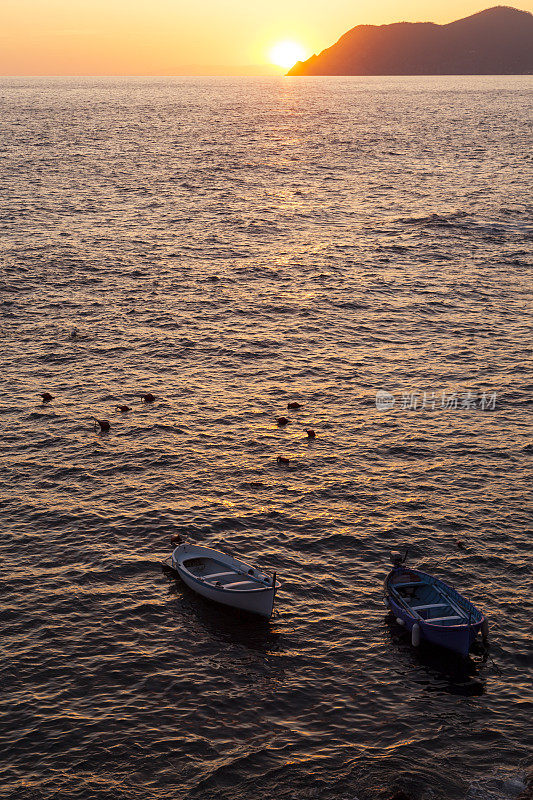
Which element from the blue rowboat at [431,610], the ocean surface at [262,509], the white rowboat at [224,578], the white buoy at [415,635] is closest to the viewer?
the ocean surface at [262,509]

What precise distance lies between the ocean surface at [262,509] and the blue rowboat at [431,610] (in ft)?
3.47

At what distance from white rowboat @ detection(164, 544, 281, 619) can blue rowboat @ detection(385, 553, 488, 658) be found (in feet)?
20.0

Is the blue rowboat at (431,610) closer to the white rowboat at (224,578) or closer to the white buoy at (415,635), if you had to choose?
the white buoy at (415,635)

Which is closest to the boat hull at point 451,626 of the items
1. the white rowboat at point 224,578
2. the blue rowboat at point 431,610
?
the blue rowboat at point 431,610

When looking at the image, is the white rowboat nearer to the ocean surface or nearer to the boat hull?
the ocean surface

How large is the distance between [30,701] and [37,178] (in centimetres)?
13379

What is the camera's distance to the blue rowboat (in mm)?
35031

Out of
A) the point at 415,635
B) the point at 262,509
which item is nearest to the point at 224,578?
the point at 262,509

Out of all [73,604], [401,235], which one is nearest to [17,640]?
[73,604]

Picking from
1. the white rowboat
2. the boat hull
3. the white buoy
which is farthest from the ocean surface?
the white rowboat

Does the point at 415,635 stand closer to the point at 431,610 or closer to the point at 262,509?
the point at 431,610

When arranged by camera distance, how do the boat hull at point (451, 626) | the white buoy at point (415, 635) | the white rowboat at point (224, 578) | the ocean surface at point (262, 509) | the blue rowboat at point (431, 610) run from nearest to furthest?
the ocean surface at point (262, 509)
the boat hull at point (451, 626)
the blue rowboat at point (431, 610)
the white buoy at point (415, 635)
the white rowboat at point (224, 578)

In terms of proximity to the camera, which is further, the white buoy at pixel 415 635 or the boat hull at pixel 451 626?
the white buoy at pixel 415 635

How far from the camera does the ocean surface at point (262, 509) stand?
3092cm
